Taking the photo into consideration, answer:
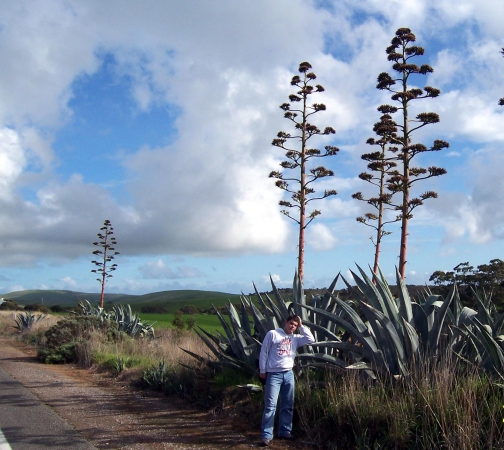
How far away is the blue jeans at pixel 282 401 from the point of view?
6004mm

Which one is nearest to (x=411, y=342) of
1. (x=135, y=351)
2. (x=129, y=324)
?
(x=135, y=351)

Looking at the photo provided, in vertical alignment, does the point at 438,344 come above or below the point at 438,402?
above

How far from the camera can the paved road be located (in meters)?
6.07

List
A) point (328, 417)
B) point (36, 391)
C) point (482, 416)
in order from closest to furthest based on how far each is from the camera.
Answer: point (482, 416) < point (328, 417) < point (36, 391)

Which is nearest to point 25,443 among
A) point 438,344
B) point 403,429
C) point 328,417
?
point 328,417

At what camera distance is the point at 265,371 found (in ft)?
20.9

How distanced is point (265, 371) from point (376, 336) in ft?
4.38

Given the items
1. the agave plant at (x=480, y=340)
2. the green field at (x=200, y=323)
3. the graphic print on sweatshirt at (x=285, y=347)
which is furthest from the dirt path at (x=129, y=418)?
the green field at (x=200, y=323)

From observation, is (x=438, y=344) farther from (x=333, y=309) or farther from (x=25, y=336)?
(x=25, y=336)

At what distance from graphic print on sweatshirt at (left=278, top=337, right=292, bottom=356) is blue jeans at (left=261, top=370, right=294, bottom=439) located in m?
0.22

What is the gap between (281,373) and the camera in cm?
629

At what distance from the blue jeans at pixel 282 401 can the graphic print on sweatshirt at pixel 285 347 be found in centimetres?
22

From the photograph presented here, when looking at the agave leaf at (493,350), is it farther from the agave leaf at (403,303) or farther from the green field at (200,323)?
the green field at (200,323)

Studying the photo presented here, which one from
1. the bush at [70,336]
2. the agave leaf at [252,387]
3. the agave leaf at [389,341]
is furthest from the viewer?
the bush at [70,336]
